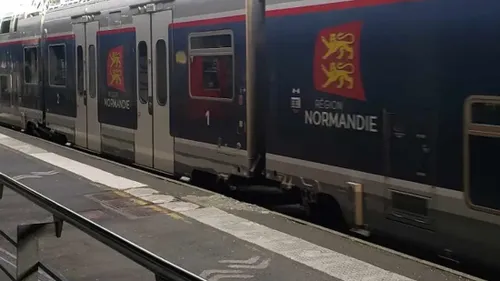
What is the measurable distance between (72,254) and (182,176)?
448cm

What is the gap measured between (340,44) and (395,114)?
40.3 inches

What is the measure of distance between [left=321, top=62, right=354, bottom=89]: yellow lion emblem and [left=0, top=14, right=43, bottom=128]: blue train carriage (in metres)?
11.4

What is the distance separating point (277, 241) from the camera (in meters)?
6.64

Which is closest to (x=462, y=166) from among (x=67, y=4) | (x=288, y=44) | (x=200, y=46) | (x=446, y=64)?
(x=446, y=64)

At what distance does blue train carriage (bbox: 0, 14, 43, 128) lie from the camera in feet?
57.7

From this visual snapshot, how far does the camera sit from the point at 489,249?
214 inches

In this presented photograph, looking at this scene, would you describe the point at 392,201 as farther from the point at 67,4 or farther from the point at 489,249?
the point at 67,4

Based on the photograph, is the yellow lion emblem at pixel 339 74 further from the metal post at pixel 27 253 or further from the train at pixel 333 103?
the metal post at pixel 27 253

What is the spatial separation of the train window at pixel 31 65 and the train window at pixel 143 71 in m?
6.51

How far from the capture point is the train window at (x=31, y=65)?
1761 cm

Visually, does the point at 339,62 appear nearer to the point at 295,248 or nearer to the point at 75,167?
A: the point at 295,248

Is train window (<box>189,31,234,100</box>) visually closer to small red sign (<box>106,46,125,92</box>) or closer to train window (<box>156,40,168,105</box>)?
train window (<box>156,40,168,105</box>)

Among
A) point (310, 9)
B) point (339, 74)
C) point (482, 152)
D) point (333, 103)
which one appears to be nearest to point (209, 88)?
point (310, 9)

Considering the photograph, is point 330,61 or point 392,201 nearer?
point 392,201
